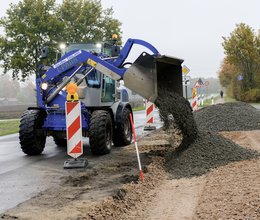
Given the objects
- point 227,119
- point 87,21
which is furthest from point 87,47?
point 87,21

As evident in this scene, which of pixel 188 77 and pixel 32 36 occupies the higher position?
pixel 32 36

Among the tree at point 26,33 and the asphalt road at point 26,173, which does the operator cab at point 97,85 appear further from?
the tree at point 26,33

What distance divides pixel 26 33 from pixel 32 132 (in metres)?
22.9

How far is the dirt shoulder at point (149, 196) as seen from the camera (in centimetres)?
492

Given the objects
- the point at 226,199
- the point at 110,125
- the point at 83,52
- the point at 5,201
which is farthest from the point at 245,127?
the point at 5,201

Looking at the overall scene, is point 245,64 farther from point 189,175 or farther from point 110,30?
point 189,175

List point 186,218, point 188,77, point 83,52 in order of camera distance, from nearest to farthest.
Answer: point 186,218, point 83,52, point 188,77

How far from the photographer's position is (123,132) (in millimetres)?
11180

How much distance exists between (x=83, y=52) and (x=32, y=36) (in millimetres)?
22402

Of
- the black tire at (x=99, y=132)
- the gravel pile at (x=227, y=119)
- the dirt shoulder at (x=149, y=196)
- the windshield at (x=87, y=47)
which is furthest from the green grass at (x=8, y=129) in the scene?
the dirt shoulder at (x=149, y=196)

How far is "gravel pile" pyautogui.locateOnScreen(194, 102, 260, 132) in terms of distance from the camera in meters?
13.9

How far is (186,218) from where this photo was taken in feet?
15.6

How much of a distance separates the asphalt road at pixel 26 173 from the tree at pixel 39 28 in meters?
20.7

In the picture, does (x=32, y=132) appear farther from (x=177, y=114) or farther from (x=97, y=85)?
(x=177, y=114)
